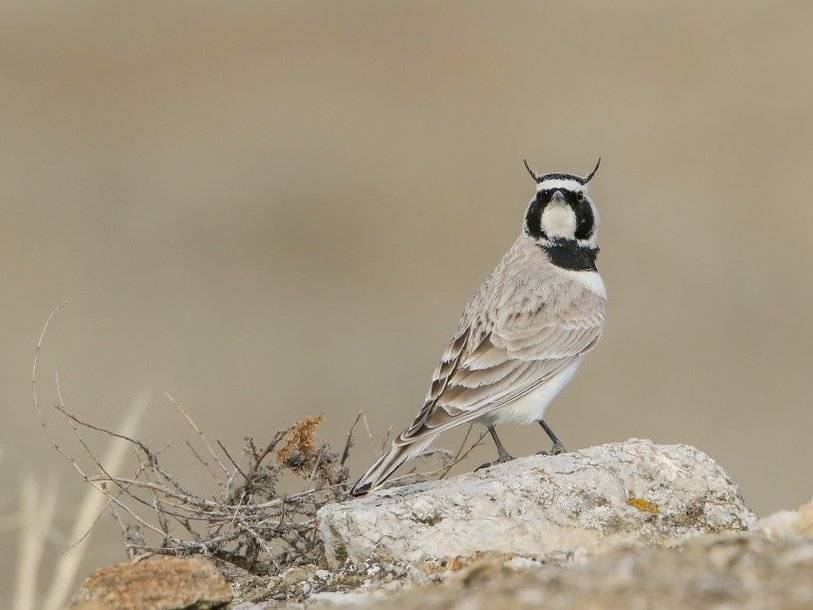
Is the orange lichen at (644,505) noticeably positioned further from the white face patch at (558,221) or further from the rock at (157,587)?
the white face patch at (558,221)

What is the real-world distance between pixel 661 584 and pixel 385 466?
276 centimetres

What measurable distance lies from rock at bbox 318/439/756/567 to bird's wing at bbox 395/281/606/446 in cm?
57

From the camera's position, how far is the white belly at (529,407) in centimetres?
772

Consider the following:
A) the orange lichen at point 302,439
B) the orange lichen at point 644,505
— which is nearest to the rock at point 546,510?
the orange lichen at point 644,505

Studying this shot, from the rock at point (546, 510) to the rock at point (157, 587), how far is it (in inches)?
34.5

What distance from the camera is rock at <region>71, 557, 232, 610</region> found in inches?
207

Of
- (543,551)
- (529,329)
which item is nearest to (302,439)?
(543,551)

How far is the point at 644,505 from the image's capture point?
651 cm

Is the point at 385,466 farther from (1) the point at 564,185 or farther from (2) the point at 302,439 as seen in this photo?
(1) the point at 564,185

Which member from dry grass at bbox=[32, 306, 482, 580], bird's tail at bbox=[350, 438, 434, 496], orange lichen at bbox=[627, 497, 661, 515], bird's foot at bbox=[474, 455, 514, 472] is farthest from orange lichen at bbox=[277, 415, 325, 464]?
orange lichen at bbox=[627, 497, 661, 515]

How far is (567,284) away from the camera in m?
8.37

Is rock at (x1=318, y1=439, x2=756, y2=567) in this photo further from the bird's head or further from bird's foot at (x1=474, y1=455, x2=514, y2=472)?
the bird's head

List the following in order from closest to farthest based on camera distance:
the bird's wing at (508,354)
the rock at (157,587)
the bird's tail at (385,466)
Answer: the rock at (157,587), the bird's tail at (385,466), the bird's wing at (508,354)

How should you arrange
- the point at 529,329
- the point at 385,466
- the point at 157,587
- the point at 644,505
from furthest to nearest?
the point at 529,329, the point at 385,466, the point at 644,505, the point at 157,587
